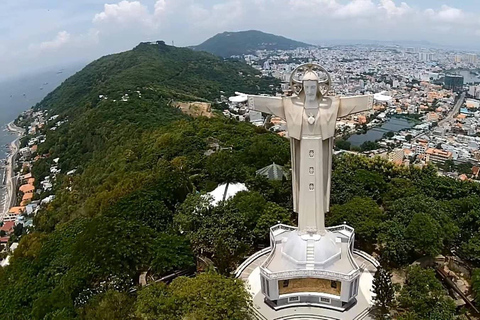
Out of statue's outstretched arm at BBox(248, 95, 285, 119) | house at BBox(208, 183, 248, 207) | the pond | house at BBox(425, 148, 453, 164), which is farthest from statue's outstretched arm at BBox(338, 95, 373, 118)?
the pond

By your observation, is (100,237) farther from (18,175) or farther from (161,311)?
(18,175)

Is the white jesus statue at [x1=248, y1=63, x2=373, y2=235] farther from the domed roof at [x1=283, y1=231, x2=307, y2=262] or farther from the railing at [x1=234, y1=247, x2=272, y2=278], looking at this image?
the railing at [x1=234, y1=247, x2=272, y2=278]

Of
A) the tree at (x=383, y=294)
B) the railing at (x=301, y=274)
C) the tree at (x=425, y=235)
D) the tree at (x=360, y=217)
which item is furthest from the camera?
the tree at (x=360, y=217)

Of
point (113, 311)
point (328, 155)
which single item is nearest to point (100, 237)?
point (113, 311)

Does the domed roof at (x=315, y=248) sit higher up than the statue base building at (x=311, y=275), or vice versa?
the domed roof at (x=315, y=248)

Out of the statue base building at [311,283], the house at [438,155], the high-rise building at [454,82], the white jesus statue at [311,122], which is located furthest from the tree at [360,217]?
the high-rise building at [454,82]

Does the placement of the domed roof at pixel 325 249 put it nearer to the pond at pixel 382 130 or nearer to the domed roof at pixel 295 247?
the domed roof at pixel 295 247

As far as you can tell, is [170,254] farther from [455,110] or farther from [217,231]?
[455,110]

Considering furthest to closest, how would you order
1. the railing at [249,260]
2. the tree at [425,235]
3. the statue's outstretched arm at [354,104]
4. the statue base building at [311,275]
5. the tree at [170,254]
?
1. the tree at [170,254]
2. the tree at [425,235]
3. the railing at [249,260]
4. the statue's outstretched arm at [354,104]
5. the statue base building at [311,275]
